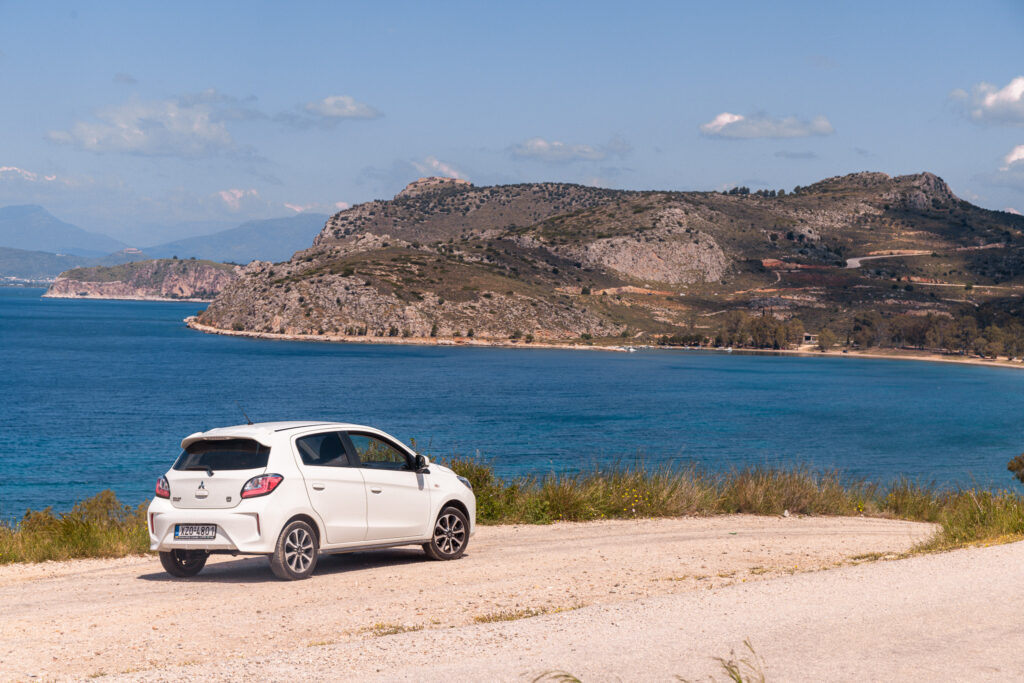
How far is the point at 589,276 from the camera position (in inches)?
6865

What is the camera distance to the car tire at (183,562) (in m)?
12.4

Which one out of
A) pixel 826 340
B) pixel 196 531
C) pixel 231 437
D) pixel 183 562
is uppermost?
pixel 826 340

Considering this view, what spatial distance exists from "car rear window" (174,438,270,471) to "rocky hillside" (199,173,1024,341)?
452ft

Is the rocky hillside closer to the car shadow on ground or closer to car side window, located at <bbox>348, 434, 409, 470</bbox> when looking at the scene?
car side window, located at <bbox>348, 434, 409, 470</bbox>

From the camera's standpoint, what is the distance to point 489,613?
10.2m

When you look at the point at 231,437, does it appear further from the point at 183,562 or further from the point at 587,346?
the point at 587,346

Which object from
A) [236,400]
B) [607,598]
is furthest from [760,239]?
[607,598]

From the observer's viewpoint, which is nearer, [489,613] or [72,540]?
[489,613]

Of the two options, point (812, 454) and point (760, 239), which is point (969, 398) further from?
point (760, 239)

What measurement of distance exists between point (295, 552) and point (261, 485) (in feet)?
3.45

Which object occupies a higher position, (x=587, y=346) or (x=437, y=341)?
(x=587, y=346)

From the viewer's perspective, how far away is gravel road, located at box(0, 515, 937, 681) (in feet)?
25.4

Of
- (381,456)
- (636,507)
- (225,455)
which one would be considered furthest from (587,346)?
(225,455)

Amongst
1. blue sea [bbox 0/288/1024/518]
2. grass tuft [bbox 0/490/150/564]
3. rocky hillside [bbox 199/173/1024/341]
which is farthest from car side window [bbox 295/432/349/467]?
rocky hillside [bbox 199/173/1024/341]
